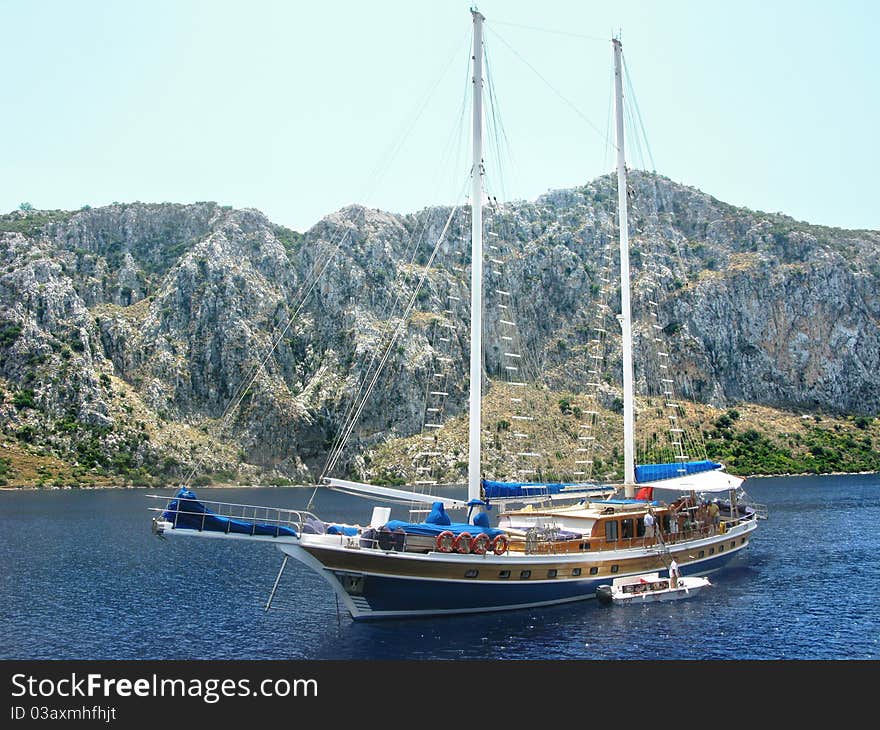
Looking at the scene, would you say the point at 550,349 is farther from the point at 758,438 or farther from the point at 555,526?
the point at 555,526

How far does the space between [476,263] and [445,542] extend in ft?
50.6

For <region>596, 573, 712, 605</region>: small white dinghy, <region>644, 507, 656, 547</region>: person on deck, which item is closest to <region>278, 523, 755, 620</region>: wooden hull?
<region>596, 573, 712, 605</region>: small white dinghy

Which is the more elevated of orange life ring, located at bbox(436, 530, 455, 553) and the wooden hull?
orange life ring, located at bbox(436, 530, 455, 553)

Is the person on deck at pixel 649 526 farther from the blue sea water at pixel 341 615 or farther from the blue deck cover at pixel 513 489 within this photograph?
the blue deck cover at pixel 513 489

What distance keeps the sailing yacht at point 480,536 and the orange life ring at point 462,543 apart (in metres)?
0.06

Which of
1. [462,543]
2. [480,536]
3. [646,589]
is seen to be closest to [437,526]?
[462,543]

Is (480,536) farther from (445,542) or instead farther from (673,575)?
(673,575)

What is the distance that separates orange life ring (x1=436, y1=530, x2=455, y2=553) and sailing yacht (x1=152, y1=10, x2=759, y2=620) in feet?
0.16

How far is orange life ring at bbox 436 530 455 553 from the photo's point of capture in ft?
117

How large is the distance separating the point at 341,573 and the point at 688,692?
15.9m

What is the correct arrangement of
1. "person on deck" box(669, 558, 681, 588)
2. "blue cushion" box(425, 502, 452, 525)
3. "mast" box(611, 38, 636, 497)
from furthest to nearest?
1. "mast" box(611, 38, 636, 497)
2. "person on deck" box(669, 558, 681, 588)
3. "blue cushion" box(425, 502, 452, 525)

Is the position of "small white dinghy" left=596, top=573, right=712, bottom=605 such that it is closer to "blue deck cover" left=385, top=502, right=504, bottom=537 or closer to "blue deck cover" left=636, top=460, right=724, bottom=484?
"blue deck cover" left=385, top=502, right=504, bottom=537

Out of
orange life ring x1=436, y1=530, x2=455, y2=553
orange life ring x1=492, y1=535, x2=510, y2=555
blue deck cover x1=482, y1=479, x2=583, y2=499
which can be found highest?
blue deck cover x1=482, y1=479, x2=583, y2=499

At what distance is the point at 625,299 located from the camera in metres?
52.6
